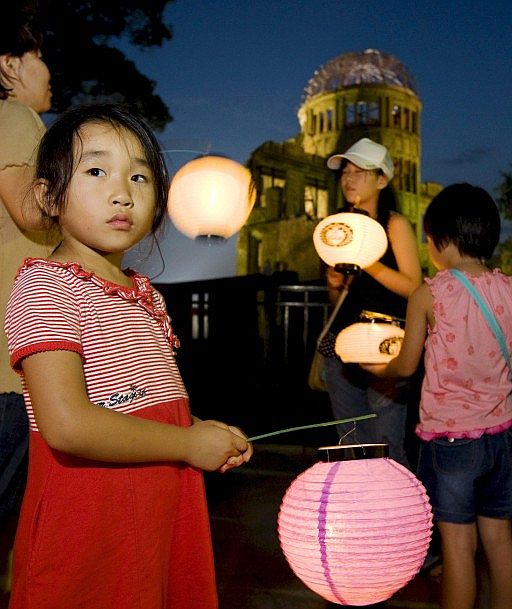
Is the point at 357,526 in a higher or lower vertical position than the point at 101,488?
lower

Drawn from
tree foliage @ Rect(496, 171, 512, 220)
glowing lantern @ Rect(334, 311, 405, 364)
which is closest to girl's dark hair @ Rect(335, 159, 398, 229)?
glowing lantern @ Rect(334, 311, 405, 364)

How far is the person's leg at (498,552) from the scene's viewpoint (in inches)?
91.6

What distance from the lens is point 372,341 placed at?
2.93 metres

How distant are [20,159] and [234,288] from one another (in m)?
6.03

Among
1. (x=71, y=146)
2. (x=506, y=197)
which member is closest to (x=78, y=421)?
(x=71, y=146)

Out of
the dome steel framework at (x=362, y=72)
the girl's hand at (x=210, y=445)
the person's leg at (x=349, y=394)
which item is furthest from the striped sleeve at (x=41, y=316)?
the dome steel framework at (x=362, y=72)

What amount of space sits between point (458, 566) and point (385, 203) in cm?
209

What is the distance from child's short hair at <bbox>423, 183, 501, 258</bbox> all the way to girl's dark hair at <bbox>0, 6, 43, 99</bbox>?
6.00 ft

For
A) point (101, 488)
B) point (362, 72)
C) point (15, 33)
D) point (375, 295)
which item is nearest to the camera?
point (101, 488)

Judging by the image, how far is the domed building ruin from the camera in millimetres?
32875

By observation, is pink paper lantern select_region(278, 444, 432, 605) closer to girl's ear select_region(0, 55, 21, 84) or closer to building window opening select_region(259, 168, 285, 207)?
girl's ear select_region(0, 55, 21, 84)

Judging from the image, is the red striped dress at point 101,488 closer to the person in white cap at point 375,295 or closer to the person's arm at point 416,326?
the person's arm at point 416,326

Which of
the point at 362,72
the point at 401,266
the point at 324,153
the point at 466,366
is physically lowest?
the point at 466,366

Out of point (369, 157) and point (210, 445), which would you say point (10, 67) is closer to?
point (210, 445)
